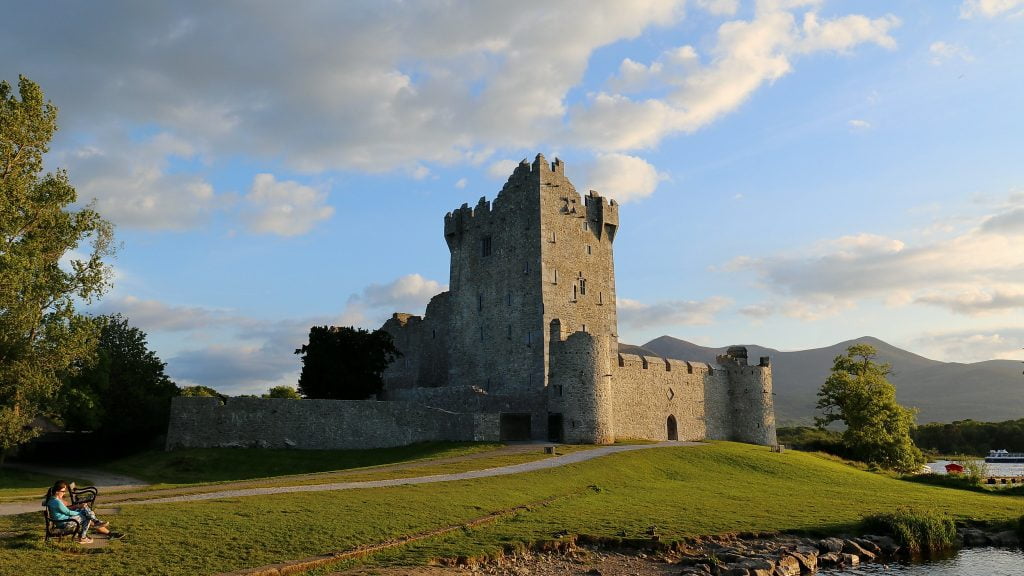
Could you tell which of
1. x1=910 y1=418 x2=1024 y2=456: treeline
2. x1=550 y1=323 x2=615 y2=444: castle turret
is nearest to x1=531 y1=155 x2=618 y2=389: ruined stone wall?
x1=550 y1=323 x2=615 y2=444: castle turret

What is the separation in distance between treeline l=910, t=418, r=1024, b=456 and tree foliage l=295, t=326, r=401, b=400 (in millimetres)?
76402

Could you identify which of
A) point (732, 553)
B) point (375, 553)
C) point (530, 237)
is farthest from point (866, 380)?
point (375, 553)

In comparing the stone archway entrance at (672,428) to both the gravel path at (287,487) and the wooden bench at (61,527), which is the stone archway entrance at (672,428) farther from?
the wooden bench at (61,527)

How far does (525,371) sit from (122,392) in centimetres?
2672

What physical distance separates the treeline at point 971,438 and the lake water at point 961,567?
8523 centimetres

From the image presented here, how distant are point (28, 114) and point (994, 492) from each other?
47.9 metres

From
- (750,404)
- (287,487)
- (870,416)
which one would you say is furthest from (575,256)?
(287,487)

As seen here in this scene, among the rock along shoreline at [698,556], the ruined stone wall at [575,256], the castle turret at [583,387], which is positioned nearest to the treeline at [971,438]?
the ruined stone wall at [575,256]

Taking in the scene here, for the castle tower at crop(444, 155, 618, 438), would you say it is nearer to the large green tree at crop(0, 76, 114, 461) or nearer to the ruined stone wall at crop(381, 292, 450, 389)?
the ruined stone wall at crop(381, 292, 450, 389)

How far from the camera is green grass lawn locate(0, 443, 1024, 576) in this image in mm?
14586

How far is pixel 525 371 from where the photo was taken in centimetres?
5234

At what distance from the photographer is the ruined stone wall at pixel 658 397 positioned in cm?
5162

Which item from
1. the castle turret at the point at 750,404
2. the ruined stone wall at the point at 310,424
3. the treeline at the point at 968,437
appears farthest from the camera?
the treeline at the point at 968,437

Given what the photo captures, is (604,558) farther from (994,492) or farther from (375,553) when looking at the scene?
(994,492)
